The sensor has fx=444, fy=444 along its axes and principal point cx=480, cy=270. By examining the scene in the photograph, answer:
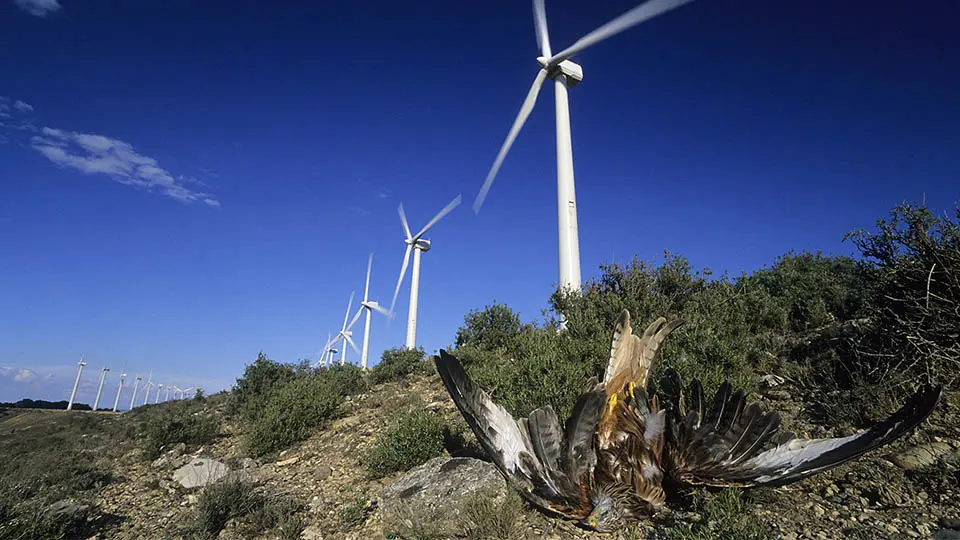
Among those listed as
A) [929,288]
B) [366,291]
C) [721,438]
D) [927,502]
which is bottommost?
[927,502]

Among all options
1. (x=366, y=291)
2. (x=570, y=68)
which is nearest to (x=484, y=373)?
(x=570, y=68)

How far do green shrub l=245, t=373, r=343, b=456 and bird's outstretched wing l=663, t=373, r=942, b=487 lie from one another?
8.10m

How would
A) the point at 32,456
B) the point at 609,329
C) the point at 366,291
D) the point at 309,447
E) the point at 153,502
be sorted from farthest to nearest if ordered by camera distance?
the point at 366,291 → the point at 32,456 → the point at 609,329 → the point at 309,447 → the point at 153,502

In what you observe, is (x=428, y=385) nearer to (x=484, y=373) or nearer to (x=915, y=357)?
(x=484, y=373)

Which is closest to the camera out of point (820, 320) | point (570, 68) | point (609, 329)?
point (820, 320)

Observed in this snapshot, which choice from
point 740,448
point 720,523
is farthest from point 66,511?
point 740,448

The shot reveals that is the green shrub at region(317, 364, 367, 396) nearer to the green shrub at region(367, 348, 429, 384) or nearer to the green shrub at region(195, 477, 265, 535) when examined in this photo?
the green shrub at region(367, 348, 429, 384)

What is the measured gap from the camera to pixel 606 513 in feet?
15.5

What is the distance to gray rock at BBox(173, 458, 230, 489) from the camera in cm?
804

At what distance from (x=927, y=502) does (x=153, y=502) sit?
10712mm

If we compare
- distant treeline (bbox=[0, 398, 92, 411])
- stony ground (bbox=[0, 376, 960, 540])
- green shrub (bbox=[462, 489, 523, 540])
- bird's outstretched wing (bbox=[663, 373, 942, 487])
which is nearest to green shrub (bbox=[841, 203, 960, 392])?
stony ground (bbox=[0, 376, 960, 540])

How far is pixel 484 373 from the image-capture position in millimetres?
9617

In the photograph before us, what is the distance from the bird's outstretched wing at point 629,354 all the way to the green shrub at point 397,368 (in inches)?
379

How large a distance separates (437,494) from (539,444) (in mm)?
1892
